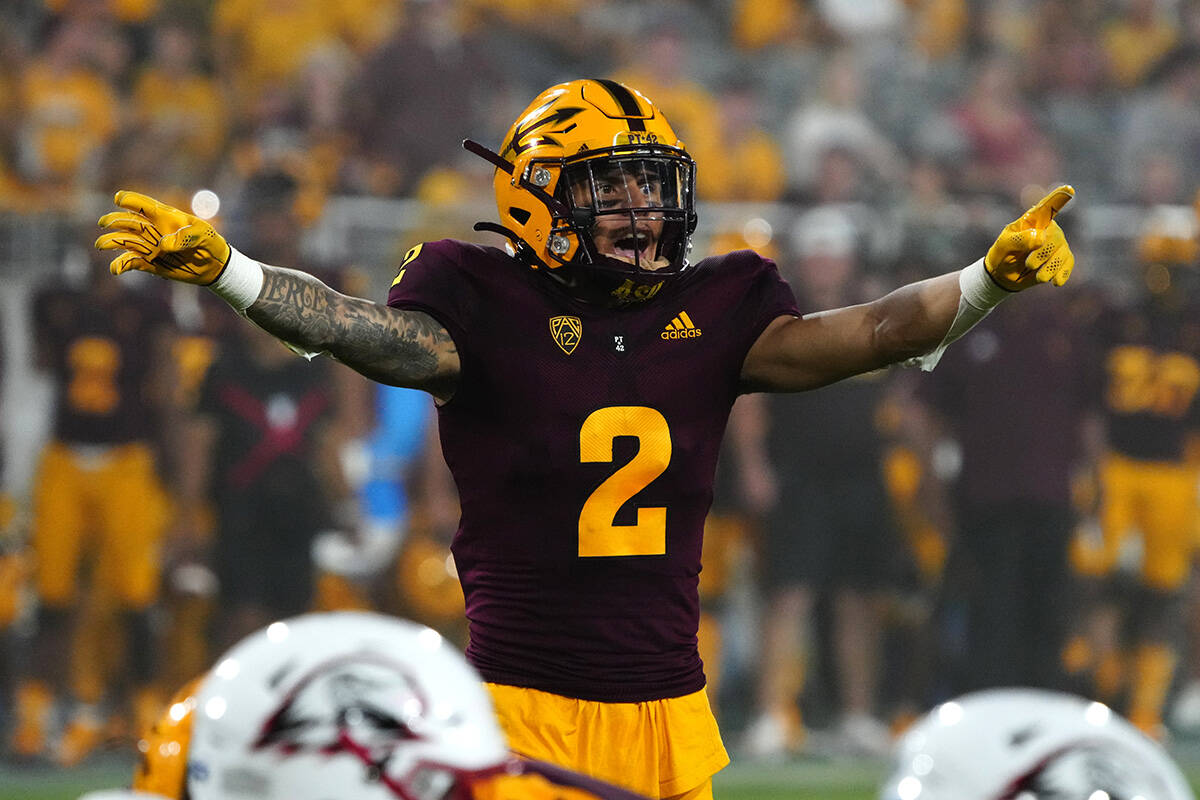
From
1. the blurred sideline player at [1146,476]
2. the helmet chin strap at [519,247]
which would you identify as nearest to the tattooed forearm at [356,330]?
the helmet chin strap at [519,247]

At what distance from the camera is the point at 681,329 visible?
309 cm

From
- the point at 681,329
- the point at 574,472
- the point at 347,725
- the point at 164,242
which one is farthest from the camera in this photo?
the point at 681,329

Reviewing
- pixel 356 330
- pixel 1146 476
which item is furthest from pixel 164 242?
pixel 1146 476

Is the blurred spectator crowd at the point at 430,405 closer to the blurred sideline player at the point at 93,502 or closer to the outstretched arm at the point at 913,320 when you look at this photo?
the blurred sideline player at the point at 93,502

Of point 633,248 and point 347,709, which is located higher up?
point 633,248

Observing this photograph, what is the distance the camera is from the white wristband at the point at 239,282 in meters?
2.79

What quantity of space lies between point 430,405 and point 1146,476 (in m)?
3.20

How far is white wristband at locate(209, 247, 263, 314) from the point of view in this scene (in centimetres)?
279

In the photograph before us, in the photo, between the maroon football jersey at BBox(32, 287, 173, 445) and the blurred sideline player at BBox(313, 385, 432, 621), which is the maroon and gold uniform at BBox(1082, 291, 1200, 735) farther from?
the maroon football jersey at BBox(32, 287, 173, 445)

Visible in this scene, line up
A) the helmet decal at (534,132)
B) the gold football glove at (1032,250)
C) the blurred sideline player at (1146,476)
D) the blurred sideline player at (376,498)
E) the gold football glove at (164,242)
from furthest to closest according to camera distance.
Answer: the blurred sideline player at (1146,476), the blurred sideline player at (376,498), the helmet decal at (534,132), the gold football glove at (1032,250), the gold football glove at (164,242)

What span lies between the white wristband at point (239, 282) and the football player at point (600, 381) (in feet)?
0.04

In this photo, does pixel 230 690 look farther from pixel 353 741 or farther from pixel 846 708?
pixel 846 708

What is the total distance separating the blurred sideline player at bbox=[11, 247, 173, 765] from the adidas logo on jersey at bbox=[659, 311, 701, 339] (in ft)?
14.0

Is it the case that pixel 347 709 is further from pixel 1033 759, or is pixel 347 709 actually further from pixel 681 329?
pixel 681 329
